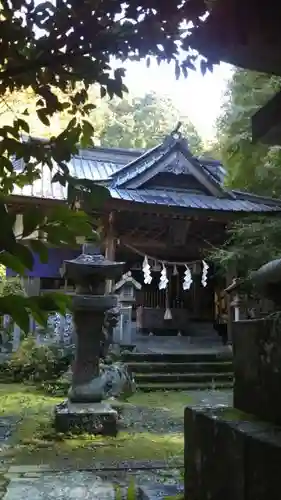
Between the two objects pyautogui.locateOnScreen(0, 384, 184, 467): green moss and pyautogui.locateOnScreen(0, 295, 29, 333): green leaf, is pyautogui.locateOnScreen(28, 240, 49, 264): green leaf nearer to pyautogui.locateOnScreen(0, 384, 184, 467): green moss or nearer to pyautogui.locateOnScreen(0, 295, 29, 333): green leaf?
pyautogui.locateOnScreen(0, 295, 29, 333): green leaf

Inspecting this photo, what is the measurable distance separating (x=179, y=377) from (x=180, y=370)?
0.58 meters

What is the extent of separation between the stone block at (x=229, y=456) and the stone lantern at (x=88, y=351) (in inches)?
148

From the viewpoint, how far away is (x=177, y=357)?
1245 cm

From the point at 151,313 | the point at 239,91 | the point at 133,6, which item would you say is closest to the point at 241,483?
the point at 133,6

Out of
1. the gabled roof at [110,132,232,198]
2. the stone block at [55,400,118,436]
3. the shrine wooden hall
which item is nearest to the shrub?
the shrine wooden hall

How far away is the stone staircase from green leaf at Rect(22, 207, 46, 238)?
9694mm

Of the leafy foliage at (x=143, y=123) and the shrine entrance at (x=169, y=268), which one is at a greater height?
the leafy foliage at (x=143, y=123)

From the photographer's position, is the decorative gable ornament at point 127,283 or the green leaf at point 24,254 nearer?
the green leaf at point 24,254

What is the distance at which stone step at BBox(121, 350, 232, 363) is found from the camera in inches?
475

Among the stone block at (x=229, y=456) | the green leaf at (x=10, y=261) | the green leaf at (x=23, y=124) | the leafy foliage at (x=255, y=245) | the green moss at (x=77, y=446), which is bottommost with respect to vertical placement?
the green moss at (x=77, y=446)

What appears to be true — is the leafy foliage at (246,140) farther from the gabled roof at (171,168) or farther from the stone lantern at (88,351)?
the stone lantern at (88,351)

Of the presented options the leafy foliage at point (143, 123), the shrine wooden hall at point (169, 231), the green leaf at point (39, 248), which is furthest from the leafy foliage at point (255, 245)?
the leafy foliage at point (143, 123)

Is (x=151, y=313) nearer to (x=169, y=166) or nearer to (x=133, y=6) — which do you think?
(x=169, y=166)

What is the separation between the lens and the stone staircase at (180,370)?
1093cm
